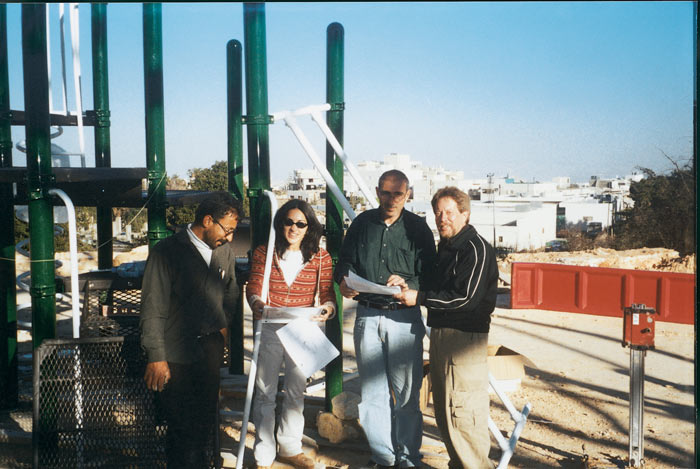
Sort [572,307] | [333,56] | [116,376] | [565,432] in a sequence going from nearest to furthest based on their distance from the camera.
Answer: [116,376] < [333,56] < [565,432] < [572,307]

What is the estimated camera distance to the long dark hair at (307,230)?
4.12 meters

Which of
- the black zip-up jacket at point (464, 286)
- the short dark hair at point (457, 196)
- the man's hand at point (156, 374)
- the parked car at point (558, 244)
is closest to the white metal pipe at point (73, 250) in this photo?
the man's hand at point (156, 374)

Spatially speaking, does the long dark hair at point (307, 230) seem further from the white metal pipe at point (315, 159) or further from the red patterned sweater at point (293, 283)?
the white metal pipe at point (315, 159)

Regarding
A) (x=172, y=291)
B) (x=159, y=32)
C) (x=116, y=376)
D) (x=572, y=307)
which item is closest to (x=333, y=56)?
(x=159, y=32)

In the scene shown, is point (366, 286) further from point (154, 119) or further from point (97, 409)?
point (154, 119)

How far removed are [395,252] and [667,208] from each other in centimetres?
171

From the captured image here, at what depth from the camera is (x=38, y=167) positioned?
14.1 feet

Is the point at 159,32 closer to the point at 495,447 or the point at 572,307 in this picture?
the point at 495,447

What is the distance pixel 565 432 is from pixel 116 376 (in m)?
3.42

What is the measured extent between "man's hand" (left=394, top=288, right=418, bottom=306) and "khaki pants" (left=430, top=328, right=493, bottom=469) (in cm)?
22

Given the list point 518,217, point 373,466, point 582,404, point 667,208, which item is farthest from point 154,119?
point 582,404

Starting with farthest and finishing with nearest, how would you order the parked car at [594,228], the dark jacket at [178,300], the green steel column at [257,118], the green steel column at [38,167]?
the parked car at [594,228], the green steel column at [257,118], the green steel column at [38,167], the dark jacket at [178,300]

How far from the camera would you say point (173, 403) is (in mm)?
3742

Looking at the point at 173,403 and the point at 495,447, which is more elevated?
the point at 173,403
